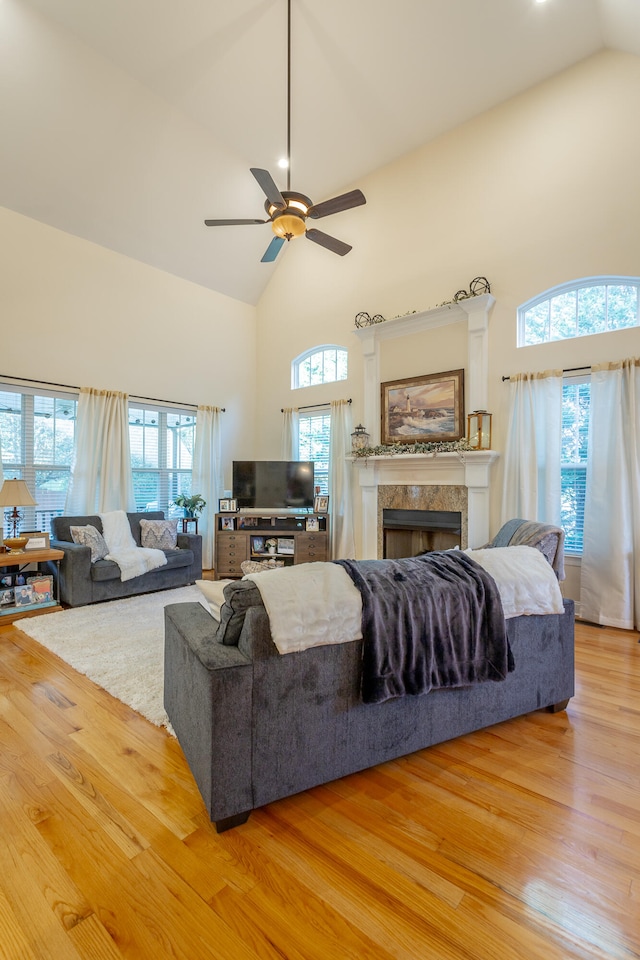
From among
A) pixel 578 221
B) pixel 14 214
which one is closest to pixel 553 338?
pixel 578 221

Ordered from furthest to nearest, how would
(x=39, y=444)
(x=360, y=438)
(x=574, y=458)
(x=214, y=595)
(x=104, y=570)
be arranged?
(x=360, y=438), (x=39, y=444), (x=104, y=570), (x=574, y=458), (x=214, y=595)

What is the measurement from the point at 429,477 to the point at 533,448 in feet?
4.01

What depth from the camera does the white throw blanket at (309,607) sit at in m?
1.64

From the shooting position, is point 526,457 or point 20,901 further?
point 526,457

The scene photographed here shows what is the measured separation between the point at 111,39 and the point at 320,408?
4.28 meters

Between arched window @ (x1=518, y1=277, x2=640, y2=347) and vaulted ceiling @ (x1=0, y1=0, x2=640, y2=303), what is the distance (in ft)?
6.42

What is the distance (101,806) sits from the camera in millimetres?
1754

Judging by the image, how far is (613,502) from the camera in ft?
13.0

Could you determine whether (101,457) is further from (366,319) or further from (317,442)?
(366,319)

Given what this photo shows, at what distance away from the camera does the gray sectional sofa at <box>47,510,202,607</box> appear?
4402 millimetres

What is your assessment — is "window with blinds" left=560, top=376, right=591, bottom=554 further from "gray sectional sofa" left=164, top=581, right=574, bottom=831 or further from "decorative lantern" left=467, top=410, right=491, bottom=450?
"gray sectional sofa" left=164, top=581, right=574, bottom=831

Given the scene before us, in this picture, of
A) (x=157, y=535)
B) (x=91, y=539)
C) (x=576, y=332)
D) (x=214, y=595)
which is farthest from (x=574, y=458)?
(x=91, y=539)

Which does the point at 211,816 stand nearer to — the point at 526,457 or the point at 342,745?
the point at 342,745

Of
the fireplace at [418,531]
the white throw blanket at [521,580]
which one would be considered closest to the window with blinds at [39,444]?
the fireplace at [418,531]
